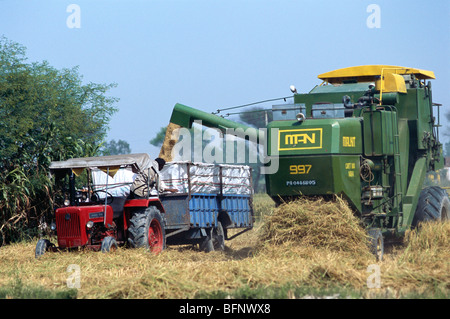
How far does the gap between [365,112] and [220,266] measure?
13.9 ft

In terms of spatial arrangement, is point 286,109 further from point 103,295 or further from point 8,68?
point 8,68

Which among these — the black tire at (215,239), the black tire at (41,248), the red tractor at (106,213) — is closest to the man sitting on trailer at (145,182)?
the red tractor at (106,213)

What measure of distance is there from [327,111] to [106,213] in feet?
15.9

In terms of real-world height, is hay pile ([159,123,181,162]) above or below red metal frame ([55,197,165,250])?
above

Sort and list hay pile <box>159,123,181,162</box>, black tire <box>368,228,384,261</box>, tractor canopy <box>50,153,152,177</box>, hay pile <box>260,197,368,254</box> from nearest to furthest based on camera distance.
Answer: hay pile <box>260,197,368,254</box> → black tire <box>368,228,384,261</box> → tractor canopy <box>50,153,152,177</box> → hay pile <box>159,123,181,162</box>

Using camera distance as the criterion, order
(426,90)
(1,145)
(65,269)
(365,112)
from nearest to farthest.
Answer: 1. (65,269)
2. (365,112)
3. (426,90)
4. (1,145)

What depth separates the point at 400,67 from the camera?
15227mm

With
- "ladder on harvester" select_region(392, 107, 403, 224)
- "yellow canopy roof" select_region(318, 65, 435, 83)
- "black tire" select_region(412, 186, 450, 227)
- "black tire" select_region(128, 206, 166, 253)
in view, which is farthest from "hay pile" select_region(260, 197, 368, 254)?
"yellow canopy roof" select_region(318, 65, 435, 83)

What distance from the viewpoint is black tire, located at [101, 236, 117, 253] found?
1295 cm

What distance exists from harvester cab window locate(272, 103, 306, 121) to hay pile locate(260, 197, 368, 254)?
5.11 ft

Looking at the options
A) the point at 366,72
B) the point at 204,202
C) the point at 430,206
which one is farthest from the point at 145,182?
the point at 430,206

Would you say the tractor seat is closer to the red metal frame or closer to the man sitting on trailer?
the red metal frame

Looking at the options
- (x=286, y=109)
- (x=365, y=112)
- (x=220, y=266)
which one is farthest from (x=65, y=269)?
(x=365, y=112)

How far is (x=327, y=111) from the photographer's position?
1255cm
